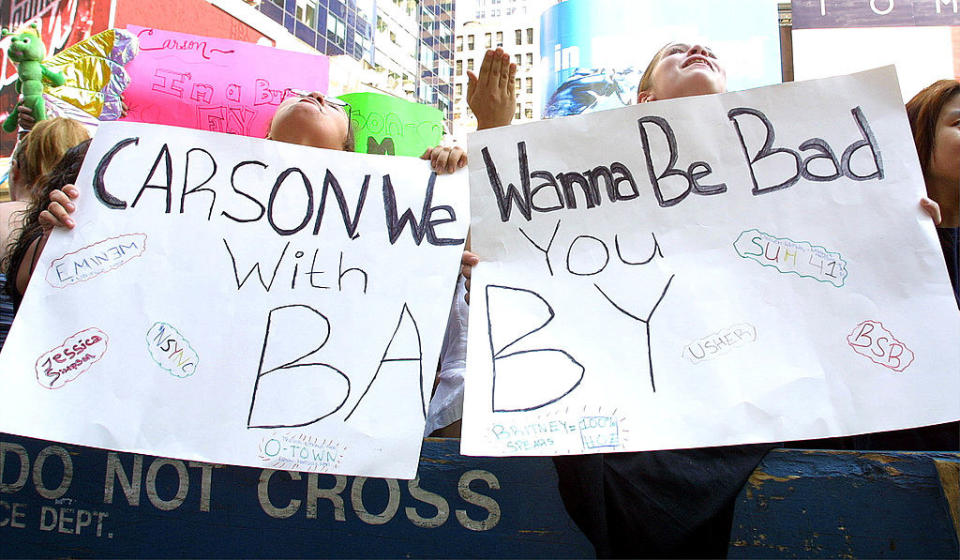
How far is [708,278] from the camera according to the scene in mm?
1115

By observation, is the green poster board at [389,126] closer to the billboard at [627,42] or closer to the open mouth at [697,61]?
the open mouth at [697,61]

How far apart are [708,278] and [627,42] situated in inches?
308

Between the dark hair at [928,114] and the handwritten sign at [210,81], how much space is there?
280 centimetres

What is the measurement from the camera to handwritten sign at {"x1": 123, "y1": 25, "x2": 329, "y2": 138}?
333 centimetres

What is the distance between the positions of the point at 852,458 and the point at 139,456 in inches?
45.8

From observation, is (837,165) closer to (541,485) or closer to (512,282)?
(512,282)

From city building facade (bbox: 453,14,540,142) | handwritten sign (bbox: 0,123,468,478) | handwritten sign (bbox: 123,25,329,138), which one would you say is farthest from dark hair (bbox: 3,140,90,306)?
city building facade (bbox: 453,14,540,142)

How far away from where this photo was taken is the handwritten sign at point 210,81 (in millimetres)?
Result: 3334

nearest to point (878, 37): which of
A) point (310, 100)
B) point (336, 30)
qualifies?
point (310, 100)

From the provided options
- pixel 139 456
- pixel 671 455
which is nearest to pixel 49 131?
pixel 139 456

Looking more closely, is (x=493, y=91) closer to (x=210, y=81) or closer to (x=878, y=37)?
(x=210, y=81)

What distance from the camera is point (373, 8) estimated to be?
31766 mm

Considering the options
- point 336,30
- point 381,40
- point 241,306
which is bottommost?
point 241,306

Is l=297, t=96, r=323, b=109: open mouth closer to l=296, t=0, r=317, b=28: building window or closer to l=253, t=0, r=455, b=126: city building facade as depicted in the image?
l=253, t=0, r=455, b=126: city building facade
